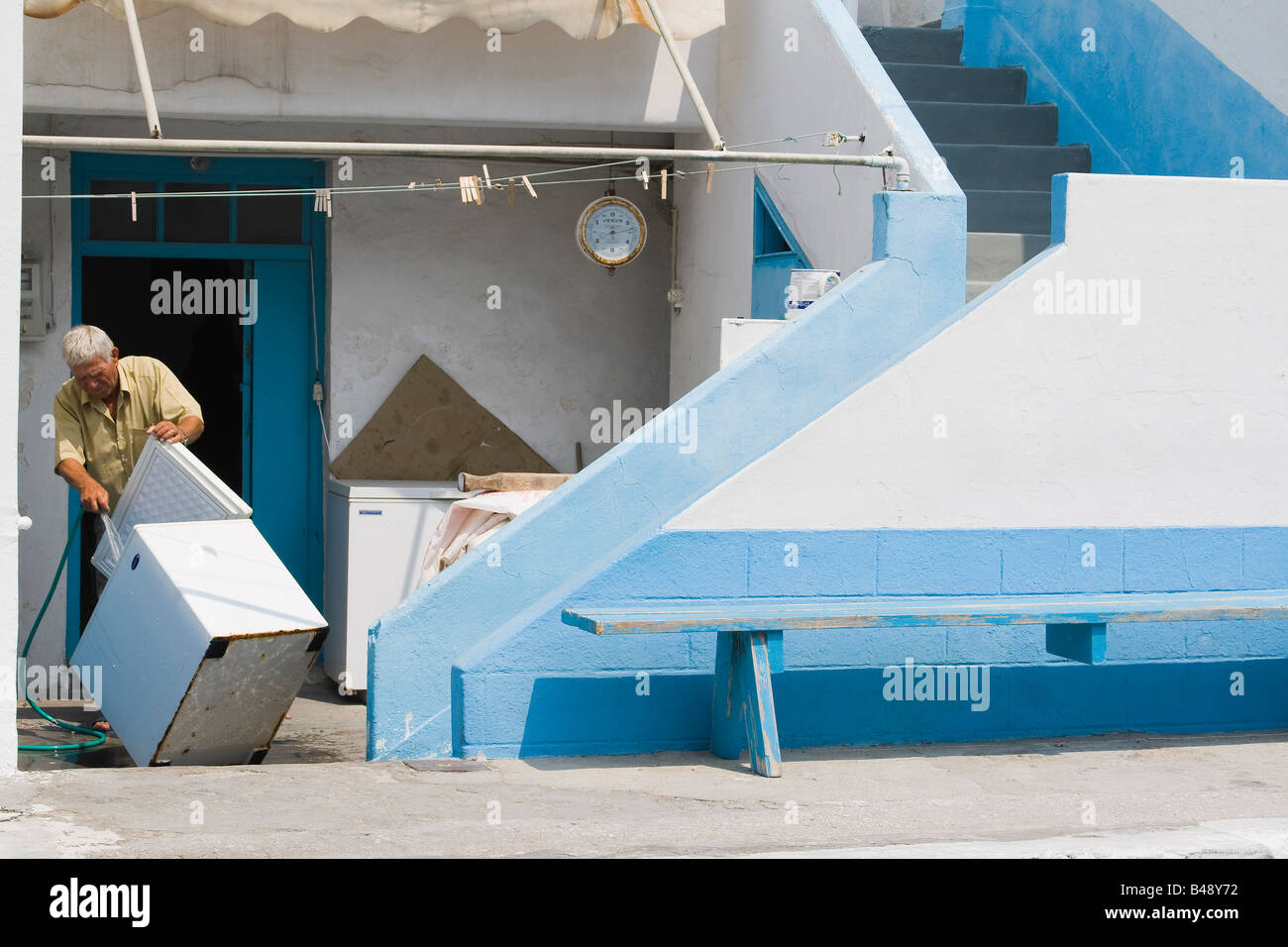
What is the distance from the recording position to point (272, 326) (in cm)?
1012

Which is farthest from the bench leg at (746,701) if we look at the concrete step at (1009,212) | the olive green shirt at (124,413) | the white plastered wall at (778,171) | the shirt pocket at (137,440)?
the shirt pocket at (137,440)

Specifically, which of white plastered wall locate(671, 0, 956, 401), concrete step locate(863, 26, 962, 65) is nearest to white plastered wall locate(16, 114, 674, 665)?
white plastered wall locate(671, 0, 956, 401)

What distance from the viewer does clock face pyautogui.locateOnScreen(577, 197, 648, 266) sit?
9.07 m

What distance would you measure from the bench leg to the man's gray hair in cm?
334

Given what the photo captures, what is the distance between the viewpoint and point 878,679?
638 cm

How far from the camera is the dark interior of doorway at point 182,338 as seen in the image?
384 inches

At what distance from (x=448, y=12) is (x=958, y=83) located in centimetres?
333

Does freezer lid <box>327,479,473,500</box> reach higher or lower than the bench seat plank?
higher

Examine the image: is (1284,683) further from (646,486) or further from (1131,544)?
(646,486)

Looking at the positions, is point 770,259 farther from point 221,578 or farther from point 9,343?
point 9,343

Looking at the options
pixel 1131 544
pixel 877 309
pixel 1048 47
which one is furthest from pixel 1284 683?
pixel 1048 47

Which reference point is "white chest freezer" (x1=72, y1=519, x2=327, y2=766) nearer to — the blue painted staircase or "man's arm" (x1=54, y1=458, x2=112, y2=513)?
"man's arm" (x1=54, y1=458, x2=112, y2=513)

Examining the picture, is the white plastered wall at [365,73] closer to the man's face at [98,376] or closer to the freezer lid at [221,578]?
the man's face at [98,376]
